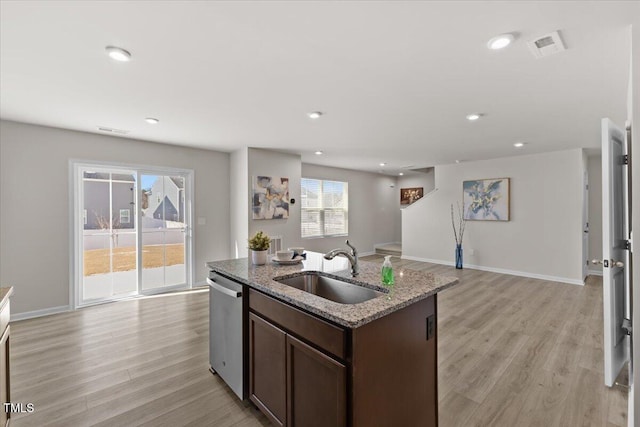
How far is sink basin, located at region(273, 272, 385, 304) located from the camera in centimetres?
188

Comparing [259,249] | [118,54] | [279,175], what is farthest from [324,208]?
[118,54]

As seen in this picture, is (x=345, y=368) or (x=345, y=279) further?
(x=345, y=279)

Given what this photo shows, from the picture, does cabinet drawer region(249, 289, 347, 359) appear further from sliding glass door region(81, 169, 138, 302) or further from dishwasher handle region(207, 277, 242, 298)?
sliding glass door region(81, 169, 138, 302)

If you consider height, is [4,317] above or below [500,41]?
below

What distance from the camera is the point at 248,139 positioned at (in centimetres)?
435

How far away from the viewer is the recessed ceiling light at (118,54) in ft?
6.24

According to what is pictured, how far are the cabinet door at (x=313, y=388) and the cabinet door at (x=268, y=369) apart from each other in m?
0.07

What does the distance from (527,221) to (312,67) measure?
215 inches

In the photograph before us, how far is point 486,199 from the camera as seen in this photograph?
240 inches

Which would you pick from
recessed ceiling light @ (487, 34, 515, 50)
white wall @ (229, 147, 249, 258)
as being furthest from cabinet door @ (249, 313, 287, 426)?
white wall @ (229, 147, 249, 258)

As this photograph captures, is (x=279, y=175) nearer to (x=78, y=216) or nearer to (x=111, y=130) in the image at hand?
(x=111, y=130)

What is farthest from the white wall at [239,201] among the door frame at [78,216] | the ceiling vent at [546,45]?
the ceiling vent at [546,45]

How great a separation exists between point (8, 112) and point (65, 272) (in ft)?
6.55

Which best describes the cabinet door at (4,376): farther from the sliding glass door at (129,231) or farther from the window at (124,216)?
the window at (124,216)
